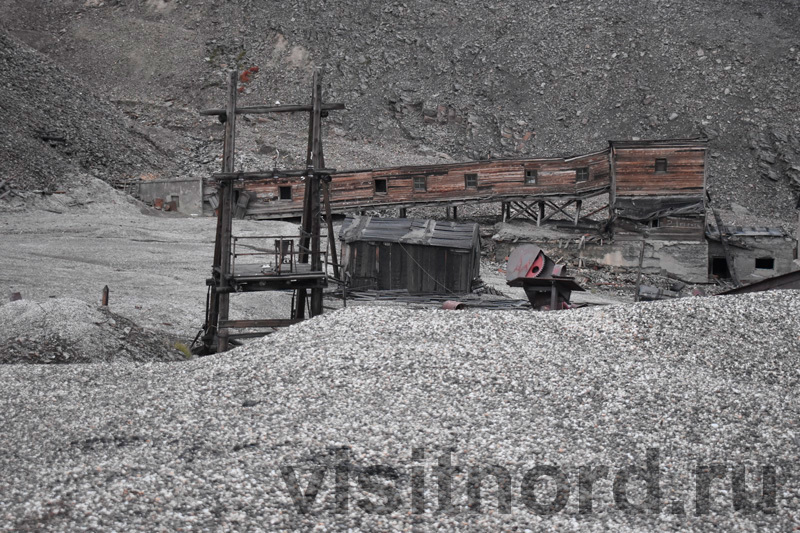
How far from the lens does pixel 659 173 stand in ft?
114

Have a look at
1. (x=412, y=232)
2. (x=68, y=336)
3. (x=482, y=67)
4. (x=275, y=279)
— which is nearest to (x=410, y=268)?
(x=412, y=232)

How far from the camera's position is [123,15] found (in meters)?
60.7

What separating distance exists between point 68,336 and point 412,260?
13470mm

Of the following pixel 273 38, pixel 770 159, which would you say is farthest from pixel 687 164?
pixel 273 38

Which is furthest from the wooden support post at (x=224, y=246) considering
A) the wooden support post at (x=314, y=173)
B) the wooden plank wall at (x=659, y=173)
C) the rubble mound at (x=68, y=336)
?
the wooden plank wall at (x=659, y=173)

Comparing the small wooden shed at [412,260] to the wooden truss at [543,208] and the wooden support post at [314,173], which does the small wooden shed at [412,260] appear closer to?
the wooden support post at [314,173]

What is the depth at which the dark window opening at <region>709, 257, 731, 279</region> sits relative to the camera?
34.0m

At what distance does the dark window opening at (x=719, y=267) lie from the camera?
3400 centimetres

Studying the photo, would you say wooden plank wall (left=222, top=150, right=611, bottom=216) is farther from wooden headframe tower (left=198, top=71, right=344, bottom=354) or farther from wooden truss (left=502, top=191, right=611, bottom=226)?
wooden headframe tower (left=198, top=71, right=344, bottom=354)

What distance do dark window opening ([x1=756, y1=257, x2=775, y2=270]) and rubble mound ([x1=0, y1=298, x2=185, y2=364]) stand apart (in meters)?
25.3

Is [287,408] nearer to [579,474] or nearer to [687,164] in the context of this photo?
[579,474]

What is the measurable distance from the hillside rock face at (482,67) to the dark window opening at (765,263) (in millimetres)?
11626

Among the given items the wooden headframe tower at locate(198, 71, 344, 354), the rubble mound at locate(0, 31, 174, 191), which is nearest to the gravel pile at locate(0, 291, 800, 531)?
the wooden headframe tower at locate(198, 71, 344, 354)

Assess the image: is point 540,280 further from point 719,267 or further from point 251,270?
point 719,267
